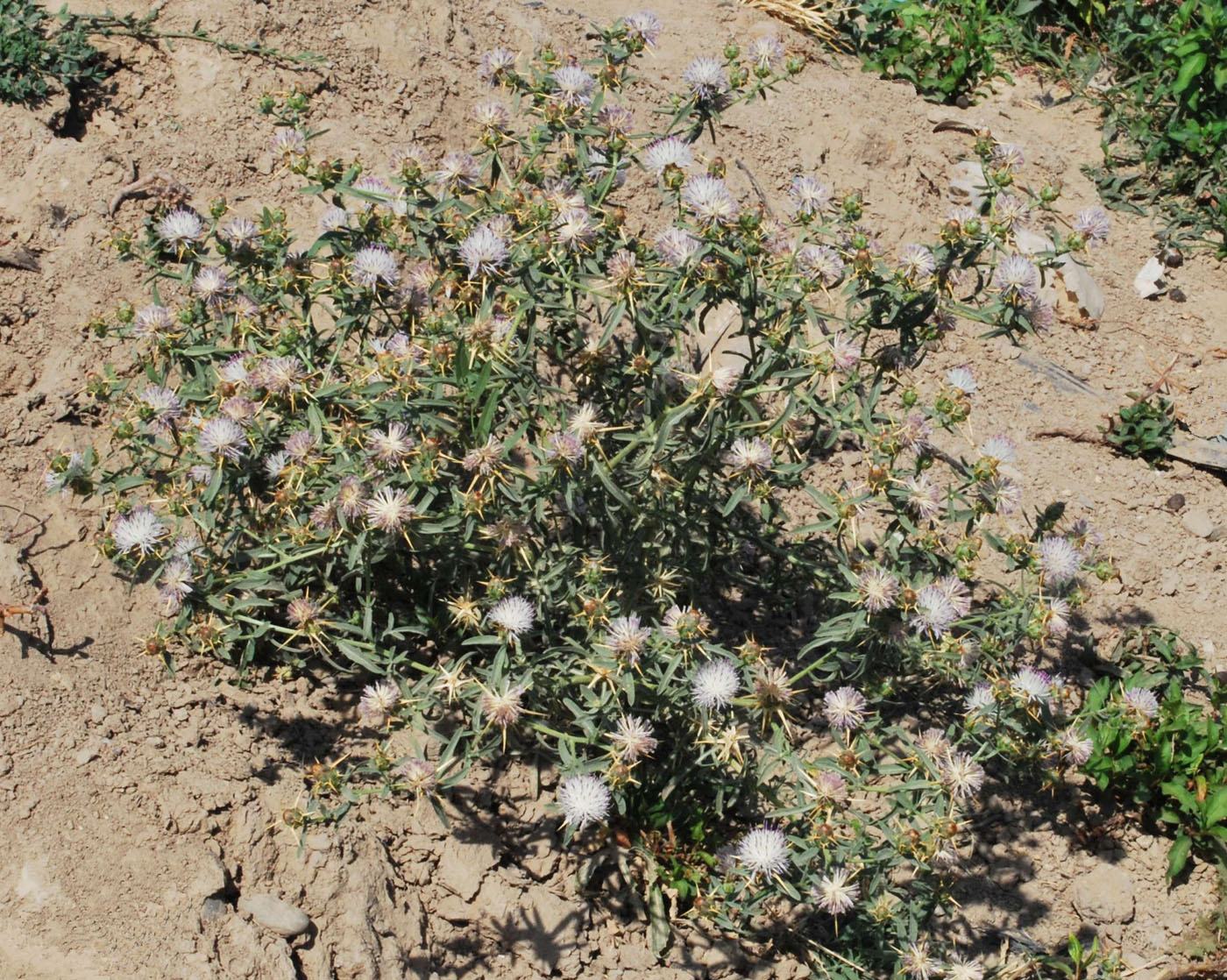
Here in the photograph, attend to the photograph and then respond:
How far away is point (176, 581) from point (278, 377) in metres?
0.63

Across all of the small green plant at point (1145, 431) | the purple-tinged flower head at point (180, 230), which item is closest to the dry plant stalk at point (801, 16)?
the small green plant at point (1145, 431)

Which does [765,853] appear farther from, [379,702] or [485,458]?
[485,458]

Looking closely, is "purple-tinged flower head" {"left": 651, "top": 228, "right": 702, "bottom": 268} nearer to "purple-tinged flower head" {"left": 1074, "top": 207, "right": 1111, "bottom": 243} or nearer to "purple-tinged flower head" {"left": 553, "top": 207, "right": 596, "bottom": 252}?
"purple-tinged flower head" {"left": 553, "top": 207, "right": 596, "bottom": 252}

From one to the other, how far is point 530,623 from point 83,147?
3063 millimetres

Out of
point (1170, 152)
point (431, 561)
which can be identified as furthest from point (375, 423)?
point (1170, 152)

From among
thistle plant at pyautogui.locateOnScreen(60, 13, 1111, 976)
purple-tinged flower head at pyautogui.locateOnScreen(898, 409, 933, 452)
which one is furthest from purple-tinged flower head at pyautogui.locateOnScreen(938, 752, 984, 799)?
purple-tinged flower head at pyautogui.locateOnScreen(898, 409, 933, 452)

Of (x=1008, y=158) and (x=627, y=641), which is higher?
(x=1008, y=158)

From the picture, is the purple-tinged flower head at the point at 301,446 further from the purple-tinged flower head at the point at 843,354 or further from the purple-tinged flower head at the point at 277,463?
the purple-tinged flower head at the point at 843,354

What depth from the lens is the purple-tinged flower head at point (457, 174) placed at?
3631 millimetres

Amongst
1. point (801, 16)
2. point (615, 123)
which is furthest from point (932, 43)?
point (615, 123)

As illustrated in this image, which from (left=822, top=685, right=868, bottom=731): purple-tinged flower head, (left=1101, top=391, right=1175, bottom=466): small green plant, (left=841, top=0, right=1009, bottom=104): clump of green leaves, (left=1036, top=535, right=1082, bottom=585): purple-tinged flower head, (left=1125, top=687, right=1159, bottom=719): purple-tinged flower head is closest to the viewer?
(left=822, top=685, right=868, bottom=731): purple-tinged flower head

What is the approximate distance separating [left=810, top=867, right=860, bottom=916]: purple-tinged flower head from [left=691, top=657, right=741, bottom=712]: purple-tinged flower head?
23.5 inches

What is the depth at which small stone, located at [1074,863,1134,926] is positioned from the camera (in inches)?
164

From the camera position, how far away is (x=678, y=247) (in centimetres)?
332
